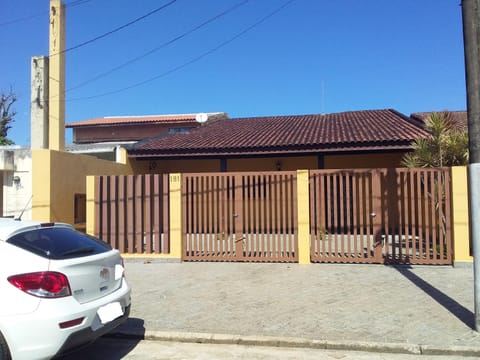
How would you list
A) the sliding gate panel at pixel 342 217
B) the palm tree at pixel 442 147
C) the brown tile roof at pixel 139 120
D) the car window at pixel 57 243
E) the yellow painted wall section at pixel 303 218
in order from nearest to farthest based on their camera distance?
1. the car window at pixel 57 243
2. the sliding gate panel at pixel 342 217
3. the yellow painted wall section at pixel 303 218
4. the palm tree at pixel 442 147
5. the brown tile roof at pixel 139 120

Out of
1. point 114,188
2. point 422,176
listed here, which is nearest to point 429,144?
point 422,176

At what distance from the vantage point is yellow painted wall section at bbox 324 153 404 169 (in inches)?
521

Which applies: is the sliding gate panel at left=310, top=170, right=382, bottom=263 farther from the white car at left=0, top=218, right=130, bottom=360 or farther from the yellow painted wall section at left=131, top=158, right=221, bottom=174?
the yellow painted wall section at left=131, top=158, right=221, bottom=174

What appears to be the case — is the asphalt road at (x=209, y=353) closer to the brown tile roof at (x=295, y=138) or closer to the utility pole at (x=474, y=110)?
the utility pole at (x=474, y=110)

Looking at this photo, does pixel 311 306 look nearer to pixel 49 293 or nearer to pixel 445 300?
pixel 445 300

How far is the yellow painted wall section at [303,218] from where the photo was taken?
8.32 m

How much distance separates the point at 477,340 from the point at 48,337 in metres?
4.35

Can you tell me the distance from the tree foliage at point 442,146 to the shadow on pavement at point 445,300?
2.61 meters

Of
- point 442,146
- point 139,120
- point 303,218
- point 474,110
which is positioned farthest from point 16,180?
point 139,120

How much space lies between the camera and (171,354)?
14.0 feet

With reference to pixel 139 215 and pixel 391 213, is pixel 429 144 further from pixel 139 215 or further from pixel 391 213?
pixel 139 215

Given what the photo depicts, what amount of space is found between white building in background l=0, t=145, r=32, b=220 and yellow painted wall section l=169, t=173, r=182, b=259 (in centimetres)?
A: 382

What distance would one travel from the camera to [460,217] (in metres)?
7.71

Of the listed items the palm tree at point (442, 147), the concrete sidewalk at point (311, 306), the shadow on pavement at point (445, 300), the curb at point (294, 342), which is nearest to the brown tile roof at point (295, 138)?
the palm tree at point (442, 147)
